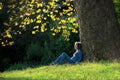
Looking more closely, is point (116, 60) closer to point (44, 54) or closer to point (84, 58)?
point (84, 58)

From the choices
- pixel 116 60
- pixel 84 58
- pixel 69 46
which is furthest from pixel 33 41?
pixel 116 60

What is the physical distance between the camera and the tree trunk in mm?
14531

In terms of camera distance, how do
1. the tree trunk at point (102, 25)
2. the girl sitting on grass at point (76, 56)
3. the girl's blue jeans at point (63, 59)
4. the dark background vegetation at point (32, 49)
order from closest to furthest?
the tree trunk at point (102, 25) → the girl sitting on grass at point (76, 56) → the girl's blue jeans at point (63, 59) → the dark background vegetation at point (32, 49)

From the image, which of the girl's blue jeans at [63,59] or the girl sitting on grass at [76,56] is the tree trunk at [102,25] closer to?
the girl sitting on grass at [76,56]

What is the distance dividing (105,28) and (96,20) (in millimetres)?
407

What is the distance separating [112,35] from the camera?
14.6 metres

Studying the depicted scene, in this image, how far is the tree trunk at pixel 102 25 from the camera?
1453cm

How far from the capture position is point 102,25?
575 inches

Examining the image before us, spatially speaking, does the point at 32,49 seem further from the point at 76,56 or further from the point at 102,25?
the point at 102,25

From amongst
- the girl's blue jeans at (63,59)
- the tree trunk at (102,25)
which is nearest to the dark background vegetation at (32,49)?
the girl's blue jeans at (63,59)

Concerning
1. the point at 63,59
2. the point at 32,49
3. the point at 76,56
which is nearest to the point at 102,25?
the point at 76,56

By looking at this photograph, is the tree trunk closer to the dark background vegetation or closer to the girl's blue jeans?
the girl's blue jeans

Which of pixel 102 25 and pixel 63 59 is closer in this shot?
pixel 102 25

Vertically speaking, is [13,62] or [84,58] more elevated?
[84,58]
